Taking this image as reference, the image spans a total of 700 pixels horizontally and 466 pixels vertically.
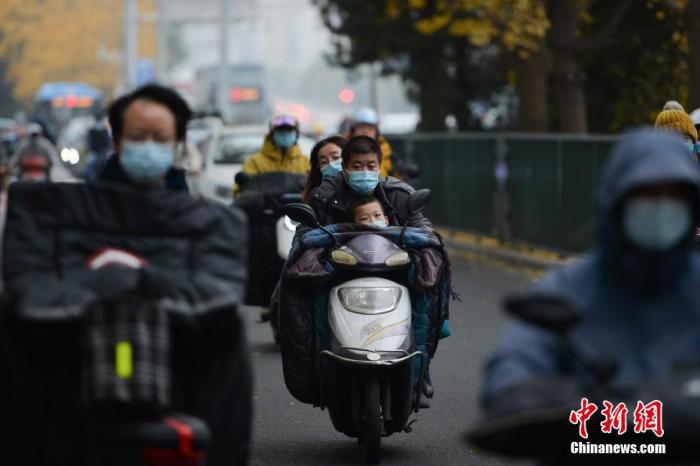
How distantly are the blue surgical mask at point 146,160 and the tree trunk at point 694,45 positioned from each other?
1470cm

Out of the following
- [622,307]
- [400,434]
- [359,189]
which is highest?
[622,307]

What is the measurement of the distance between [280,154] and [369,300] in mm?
5819

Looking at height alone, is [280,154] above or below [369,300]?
above

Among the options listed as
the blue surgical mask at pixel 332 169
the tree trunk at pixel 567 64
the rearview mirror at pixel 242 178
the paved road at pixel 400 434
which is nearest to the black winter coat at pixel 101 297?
the paved road at pixel 400 434

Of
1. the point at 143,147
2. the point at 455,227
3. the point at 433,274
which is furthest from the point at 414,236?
the point at 455,227

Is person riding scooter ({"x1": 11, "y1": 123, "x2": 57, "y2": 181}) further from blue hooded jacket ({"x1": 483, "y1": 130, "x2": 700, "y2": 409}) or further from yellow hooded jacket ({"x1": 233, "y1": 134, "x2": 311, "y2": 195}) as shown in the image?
blue hooded jacket ({"x1": 483, "y1": 130, "x2": 700, "y2": 409})

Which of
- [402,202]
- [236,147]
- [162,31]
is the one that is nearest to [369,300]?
[402,202]

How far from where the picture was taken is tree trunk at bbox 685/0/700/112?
64.6 feet

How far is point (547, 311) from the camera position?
414 centimetres

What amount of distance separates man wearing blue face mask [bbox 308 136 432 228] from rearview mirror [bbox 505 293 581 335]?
213 inches

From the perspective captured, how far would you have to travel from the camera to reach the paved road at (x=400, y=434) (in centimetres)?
936

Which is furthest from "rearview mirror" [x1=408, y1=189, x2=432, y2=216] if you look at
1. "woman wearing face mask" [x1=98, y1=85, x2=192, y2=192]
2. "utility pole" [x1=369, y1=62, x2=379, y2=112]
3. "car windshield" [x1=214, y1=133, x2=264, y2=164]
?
Answer: "utility pole" [x1=369, y1=62, x2=379, y2=112]

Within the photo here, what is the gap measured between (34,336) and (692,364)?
1763 millimetres

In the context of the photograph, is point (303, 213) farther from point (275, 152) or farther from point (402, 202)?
point (275, 152)
